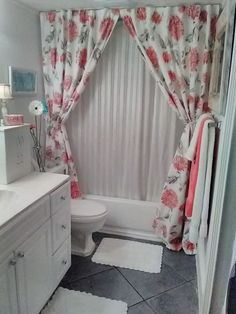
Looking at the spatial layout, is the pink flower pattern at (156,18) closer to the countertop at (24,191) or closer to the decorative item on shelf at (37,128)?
the decorative item on shelf at (37,128)

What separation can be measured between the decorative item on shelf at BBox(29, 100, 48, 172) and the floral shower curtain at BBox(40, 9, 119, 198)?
0.31ft

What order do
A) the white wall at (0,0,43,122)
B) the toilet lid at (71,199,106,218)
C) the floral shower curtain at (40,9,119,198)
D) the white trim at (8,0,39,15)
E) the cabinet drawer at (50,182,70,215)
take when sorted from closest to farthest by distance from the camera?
the cabinet drawer at (50,182,70,215) → the white wall at (0,0,43,122) → the white trim at (8,0,39,15) → the toilet lid at (71,199,106,218) → the floral shower curtain at (40,9,119,198)

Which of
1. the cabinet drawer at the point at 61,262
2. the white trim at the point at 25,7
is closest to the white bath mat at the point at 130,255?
the cabinet drawer at the point at 61,262

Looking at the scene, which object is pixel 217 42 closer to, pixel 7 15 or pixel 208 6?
pixel 208 6

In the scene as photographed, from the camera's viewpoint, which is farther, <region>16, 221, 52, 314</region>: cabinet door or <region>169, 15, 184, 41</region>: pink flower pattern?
<region>169, 15, 184, 41</region>: pink flower pattern

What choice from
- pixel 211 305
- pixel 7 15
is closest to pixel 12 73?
pixel 7 15

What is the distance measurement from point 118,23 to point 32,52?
86 centimetres

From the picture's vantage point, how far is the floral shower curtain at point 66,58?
7.79 feet

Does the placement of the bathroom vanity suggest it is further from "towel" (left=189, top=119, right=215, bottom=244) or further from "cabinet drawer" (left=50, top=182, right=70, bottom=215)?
"towel" (left=189, top=119, right=215, bottom=244)

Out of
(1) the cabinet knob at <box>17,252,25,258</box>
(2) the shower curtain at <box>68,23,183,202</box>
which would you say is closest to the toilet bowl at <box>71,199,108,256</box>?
(2) the shower curtain at <box>68,23,183,202</box>

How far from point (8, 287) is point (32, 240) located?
0.88 ft

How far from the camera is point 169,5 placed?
7.14 ft

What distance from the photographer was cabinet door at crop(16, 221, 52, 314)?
1.43 meters

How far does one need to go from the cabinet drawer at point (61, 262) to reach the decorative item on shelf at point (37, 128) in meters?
0.81
